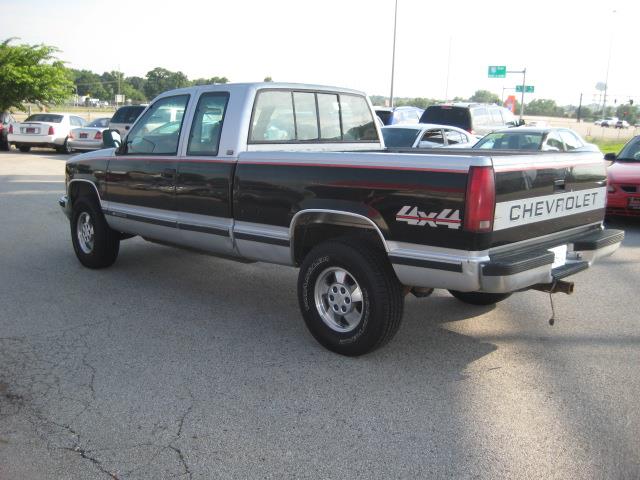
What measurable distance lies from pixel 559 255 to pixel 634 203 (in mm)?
6170

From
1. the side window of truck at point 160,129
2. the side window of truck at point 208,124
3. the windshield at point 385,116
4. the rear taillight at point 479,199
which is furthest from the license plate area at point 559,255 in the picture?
the windshield at point 385,116

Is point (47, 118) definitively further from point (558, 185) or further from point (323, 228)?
point (558, 185)

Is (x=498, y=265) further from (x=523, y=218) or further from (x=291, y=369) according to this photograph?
(x=291, y=369)

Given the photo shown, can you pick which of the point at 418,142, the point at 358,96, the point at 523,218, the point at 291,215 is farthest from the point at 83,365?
the point at 418,142

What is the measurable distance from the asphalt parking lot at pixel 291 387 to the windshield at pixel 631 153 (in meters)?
5.10

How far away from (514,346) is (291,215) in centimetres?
196

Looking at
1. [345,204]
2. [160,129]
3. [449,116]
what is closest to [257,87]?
[160,129]

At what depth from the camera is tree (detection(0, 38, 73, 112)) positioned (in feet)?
94.0

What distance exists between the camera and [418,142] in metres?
12.9

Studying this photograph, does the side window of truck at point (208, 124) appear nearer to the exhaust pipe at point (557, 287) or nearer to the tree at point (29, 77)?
the exhaust pipe at point (557, 287)

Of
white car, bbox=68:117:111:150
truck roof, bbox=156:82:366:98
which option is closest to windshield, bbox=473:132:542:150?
truck roof, bbox=156:82:366:98

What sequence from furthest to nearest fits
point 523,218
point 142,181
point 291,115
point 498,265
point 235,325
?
1. point 142,181
2. point 291,115
3. point 235,325
4. point 523,218
5. point 498,265

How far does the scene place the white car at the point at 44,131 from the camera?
23.0m

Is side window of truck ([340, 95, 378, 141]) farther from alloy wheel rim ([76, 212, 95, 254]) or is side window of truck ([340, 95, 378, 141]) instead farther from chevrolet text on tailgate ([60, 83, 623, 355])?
alloy wheel rim ([76, 212, 95, 254])
